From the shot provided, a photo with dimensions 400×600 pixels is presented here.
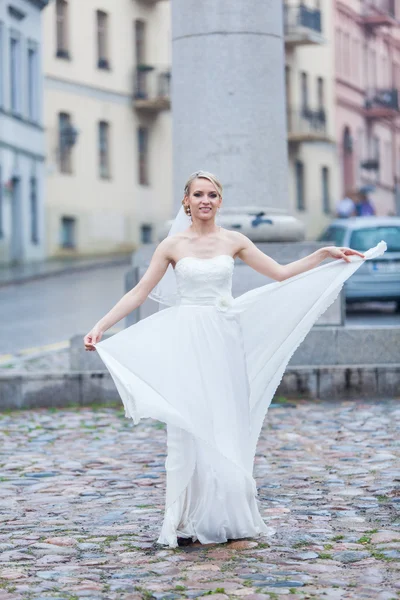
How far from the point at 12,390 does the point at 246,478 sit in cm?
592

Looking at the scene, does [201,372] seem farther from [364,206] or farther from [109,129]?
[364,206]

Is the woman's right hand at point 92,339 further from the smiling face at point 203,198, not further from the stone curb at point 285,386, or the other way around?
the stone curb at point 285,386

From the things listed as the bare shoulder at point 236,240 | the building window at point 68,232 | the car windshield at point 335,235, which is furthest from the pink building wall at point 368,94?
the bare shoulder at point 236,240

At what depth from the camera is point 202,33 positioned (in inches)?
536

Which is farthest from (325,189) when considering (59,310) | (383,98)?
(59,310)

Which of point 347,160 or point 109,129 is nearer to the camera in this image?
point 109,129

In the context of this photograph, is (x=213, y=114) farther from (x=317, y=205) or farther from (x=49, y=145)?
(x=317, y=205)

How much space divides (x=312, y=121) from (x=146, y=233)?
10205 mm

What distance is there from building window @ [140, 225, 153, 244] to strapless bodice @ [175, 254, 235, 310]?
41.5 m

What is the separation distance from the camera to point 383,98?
217 ft

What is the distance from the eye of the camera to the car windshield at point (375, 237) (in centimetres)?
2384

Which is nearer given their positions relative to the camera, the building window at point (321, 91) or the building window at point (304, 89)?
the building window at point (304, 89)

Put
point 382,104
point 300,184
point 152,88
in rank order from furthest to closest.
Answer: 1. point 382,104
2. point 300,184
3. point 152,88

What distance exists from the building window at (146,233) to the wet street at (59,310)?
1437 cm
